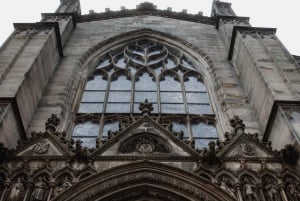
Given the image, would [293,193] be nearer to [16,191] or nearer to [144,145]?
[144,145]

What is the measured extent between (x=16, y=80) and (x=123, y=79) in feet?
13.7

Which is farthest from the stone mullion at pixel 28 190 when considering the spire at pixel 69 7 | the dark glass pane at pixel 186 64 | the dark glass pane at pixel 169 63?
the spire at pixel 69 7

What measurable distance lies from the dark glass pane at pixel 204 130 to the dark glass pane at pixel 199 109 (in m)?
0.51

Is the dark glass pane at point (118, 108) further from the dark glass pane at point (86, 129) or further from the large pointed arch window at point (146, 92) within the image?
the dark glass pane at point (86, 129)

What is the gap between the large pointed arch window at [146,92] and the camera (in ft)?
34.8

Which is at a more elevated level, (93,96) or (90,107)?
(93,96)

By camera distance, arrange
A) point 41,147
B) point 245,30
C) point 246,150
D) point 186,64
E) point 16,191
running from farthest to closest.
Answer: point 186,64 → point 245,30 → point 246,150 → point 41,147 → point 16,191

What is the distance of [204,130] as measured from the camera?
34.5ft

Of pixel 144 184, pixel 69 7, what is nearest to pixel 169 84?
pixel 144 184

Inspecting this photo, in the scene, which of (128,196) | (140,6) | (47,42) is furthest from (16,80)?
(140,6)

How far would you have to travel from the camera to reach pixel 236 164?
7.53 m

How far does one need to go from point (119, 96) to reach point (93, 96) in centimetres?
72

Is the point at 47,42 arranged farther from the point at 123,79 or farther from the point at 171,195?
the point at 171,195

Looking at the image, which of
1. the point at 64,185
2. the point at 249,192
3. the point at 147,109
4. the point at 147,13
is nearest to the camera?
the point at 249,192
